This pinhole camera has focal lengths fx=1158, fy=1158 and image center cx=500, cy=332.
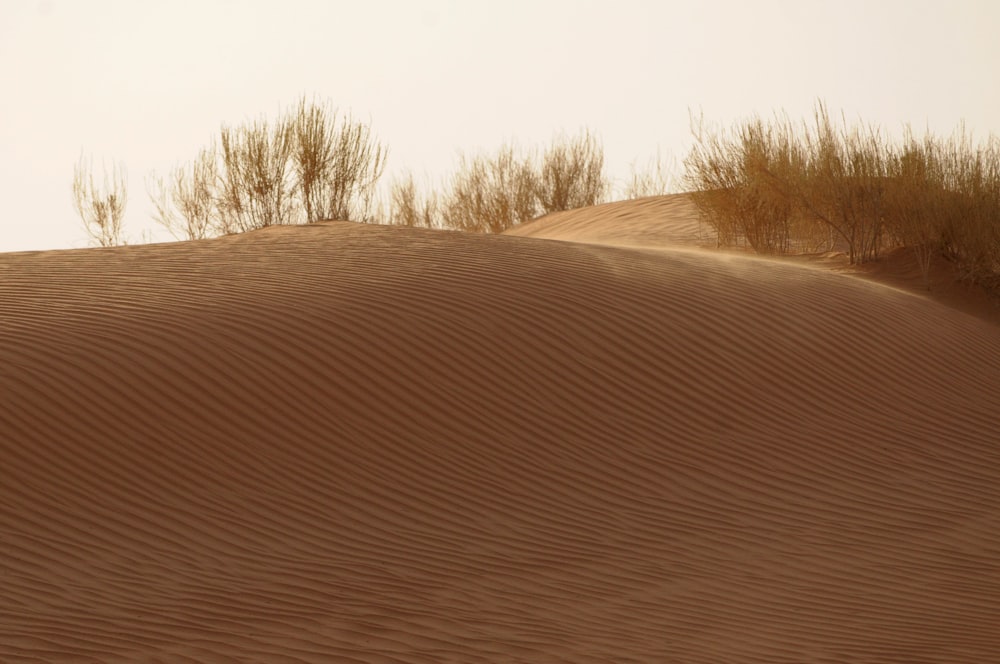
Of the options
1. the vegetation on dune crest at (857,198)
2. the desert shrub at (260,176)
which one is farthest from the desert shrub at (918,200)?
the desert shrub at (260,176)

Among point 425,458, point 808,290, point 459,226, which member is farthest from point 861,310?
point 459,226

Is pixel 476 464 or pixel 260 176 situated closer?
pixel 476 464

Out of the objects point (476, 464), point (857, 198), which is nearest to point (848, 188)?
point (857, 198)

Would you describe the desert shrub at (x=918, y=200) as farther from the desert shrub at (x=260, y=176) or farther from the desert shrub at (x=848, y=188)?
the desert shrub at (x=260, y=176)

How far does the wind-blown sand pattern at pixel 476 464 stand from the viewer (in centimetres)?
577

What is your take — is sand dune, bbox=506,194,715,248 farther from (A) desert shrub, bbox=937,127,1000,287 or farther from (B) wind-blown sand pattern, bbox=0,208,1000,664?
(B) wind-blown sand pattern, bbox=0,208,1000,664

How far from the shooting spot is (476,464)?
791cm

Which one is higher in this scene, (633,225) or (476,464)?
(633,225)

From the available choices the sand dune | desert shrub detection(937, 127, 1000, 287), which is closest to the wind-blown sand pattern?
desert shrub detection(937, 127, 1000, 287)

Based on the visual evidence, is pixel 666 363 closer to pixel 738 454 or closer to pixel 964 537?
pixel 738 454

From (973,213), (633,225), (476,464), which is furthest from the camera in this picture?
(633,225)

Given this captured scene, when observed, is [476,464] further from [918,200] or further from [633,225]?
[633,225]

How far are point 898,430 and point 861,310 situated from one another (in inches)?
92.6

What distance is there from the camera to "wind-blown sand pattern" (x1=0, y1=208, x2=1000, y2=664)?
227 inches
